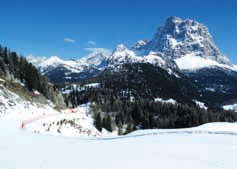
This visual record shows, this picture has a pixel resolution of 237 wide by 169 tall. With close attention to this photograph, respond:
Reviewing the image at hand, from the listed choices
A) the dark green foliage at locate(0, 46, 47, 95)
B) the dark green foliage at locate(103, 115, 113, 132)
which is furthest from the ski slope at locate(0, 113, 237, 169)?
the dark green foliage at locate(103, 115, 113, 132)

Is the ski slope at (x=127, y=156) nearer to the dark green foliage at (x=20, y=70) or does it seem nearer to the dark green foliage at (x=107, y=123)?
the dark green foliage at (x=20, y=70)

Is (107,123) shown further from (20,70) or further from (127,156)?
(127,156)

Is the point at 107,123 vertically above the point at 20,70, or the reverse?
the point at 20,70

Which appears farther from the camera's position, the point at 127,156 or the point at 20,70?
the point at 20,70

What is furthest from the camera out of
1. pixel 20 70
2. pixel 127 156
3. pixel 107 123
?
pixel 107 123

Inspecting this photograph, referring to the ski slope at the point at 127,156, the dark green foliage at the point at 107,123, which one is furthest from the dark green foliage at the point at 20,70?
the ski slope at the point at 127,156

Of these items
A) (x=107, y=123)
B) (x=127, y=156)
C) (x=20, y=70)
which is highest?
(x=20, y=70)

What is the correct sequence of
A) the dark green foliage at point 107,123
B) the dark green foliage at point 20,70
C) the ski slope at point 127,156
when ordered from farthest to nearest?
the dark green foliage at point 107,123
the dark green foliage at point 20,70
the ski slope at point 127,156

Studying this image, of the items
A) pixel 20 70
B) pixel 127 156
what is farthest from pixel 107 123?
pixel 127 156

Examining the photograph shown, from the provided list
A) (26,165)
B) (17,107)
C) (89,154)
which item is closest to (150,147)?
(89,154)

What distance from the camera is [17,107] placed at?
180 ft

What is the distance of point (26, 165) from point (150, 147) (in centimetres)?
967

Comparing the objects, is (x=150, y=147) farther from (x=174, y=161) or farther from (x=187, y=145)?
(x=174, y=161)

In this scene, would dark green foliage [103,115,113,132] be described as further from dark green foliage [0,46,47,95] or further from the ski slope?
the ski slope
